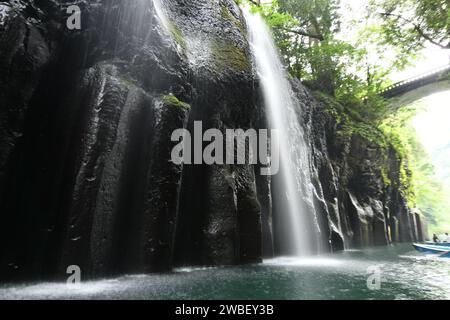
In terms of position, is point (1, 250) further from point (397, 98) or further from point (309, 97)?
point (397, 98)

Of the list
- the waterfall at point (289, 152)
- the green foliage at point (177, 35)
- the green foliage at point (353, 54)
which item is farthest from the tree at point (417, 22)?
the green foliage at point (177, 35)

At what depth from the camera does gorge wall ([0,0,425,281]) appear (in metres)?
6.41

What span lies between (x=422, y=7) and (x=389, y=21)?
2.15 m

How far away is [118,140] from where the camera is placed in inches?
292

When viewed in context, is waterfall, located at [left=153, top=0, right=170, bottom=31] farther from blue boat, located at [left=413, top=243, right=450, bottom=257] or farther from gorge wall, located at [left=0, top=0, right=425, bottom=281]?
blue boat, located at [left=413, top=243, right=450, bottom=257]

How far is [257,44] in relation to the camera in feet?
49.1

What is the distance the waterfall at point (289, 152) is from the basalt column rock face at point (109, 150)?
331 centimetres

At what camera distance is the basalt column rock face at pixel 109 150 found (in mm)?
6383

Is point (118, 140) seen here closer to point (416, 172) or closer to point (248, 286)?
point (248, 286)

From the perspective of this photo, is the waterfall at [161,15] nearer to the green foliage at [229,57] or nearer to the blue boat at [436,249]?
the green foliage at [229,57]

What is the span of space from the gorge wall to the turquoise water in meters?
0.69

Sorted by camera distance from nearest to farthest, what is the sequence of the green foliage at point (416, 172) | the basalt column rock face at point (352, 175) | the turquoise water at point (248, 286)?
the turquoise water at point (248, 286), the basalt column rock face at point (352, 175), the green foliage at point (416, 172)

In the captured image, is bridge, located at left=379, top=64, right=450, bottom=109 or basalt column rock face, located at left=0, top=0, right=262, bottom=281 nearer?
basalt column rock face, located at left=0, top=0, right=262, bottom=281

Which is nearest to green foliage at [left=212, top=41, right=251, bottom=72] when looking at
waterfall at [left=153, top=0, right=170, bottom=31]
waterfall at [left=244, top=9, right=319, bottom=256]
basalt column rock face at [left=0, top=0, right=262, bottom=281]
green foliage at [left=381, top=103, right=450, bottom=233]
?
basalt column rock face at [left=0, top=0, right=262, bottom=281]
